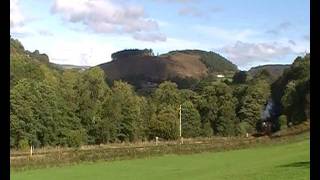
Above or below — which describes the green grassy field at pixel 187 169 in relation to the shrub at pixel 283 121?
below

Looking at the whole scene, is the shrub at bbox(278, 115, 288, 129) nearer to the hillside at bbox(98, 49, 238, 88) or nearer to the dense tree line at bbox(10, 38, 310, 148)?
the dense tree line at bbox(10, 38, 310, 148)

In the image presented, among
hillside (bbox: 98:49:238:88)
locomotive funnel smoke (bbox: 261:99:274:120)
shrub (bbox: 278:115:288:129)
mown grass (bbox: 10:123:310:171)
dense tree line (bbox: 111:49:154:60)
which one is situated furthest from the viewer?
dense tree line (bbox: 111:49:154:60)

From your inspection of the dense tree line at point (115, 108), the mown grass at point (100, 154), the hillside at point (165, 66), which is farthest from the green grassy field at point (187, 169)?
the hillside at point (165, 66)

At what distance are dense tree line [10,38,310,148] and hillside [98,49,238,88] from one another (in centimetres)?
2734

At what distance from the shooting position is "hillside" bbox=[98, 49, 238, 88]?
10869 cm

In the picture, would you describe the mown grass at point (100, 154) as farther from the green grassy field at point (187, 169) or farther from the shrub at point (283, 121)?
the shrub at point (283, 121)

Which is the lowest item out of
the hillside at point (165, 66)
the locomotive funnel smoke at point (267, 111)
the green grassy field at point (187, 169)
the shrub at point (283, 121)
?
the green grassy field at point (187, 169)

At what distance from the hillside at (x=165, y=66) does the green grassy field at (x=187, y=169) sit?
62995 millimetres

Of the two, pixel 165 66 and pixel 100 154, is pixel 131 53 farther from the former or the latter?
pixel 100 154

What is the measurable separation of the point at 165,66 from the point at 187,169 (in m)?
101

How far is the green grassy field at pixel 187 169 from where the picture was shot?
70.6 ft

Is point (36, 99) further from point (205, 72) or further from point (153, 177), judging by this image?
point (205, 72)

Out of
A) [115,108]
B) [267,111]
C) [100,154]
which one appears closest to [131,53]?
[267,111]

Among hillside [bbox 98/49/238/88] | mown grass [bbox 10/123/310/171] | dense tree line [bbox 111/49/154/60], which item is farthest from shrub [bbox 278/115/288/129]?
dense tree line [bbox 111/49/154/60]
